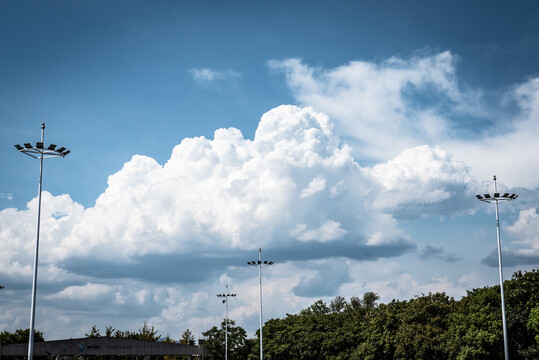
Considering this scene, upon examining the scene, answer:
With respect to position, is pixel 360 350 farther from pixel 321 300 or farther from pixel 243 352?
pixel 321 300

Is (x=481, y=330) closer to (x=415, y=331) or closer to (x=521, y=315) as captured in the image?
(x=521, y=315)

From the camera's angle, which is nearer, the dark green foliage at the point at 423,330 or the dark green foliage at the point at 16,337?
the dark green foliage at the point at 423,330

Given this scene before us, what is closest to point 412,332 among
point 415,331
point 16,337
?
point 415,331

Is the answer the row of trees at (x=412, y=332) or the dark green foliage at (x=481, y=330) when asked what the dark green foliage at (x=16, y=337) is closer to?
the row of trees at (x=412, y=332)

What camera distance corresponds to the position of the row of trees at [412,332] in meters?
48.3

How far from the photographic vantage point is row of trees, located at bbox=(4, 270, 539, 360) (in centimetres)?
4828

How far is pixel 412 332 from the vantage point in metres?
56.9

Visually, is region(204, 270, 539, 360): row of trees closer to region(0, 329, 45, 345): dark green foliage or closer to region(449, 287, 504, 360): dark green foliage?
region(449, 287, 504, 360): dark green foliage

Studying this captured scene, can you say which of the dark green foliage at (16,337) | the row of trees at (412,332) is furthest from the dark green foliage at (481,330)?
the dark green foliage at (16,337)

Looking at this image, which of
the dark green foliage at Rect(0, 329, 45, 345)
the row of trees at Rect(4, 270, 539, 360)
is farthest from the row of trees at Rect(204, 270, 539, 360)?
the dark green foliage at Rect(0, 329, 45, 345)

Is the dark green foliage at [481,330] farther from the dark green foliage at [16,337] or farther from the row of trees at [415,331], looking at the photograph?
the dark green foliage at [16,337]

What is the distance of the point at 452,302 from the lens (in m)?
60.6

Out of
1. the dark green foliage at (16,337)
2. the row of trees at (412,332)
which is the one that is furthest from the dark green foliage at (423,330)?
the dark green foliage at (16,337)

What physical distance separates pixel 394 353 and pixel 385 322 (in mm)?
3910
